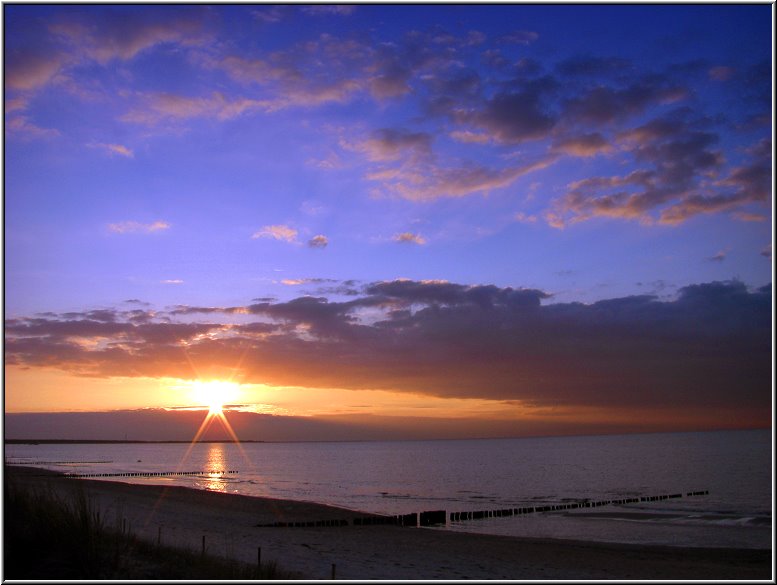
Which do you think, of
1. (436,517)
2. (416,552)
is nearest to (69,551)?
(416,552)

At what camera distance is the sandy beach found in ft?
70.0

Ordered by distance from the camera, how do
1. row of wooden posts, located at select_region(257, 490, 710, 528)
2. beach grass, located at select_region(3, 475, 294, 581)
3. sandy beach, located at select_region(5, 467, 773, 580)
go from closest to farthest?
beach grass, located at select_region(3, 475, 294, 581) < sandy beach, located at select_region(5, 467, 773, 580) < row of wooden posts, located at select_region(257, 490, 710, 528)

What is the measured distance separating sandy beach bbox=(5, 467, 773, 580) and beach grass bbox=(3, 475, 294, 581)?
9.70ft

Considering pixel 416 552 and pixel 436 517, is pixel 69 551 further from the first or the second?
pixel 436 517

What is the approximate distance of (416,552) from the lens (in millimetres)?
26562

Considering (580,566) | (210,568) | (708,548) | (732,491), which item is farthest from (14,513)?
(732,491)

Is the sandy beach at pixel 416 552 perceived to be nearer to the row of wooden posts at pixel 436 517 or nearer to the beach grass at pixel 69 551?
the row of wooden posts at pixel 436 517

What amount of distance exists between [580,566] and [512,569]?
3.60 m

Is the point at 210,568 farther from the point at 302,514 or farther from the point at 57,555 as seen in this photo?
the point at 302,514

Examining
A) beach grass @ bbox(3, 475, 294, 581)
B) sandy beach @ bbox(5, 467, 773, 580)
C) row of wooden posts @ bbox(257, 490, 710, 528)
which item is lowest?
row of wooden posts @ bbox(257, 490, 710, 528)

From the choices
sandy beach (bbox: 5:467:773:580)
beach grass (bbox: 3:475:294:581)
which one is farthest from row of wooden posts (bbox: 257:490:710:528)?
beach grass (bbox: 3:475:294:581)

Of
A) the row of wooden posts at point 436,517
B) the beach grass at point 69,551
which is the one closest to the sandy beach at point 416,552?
the row of wooden posts at point 436,517

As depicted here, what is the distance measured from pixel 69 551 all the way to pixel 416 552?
17.9 metres

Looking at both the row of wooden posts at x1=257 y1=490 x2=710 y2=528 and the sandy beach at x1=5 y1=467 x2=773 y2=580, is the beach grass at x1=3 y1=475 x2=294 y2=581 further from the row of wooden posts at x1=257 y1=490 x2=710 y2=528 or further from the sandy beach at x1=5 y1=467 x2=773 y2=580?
the row of wooden posts at x1=257 y1=490 x2=710 y2=528
